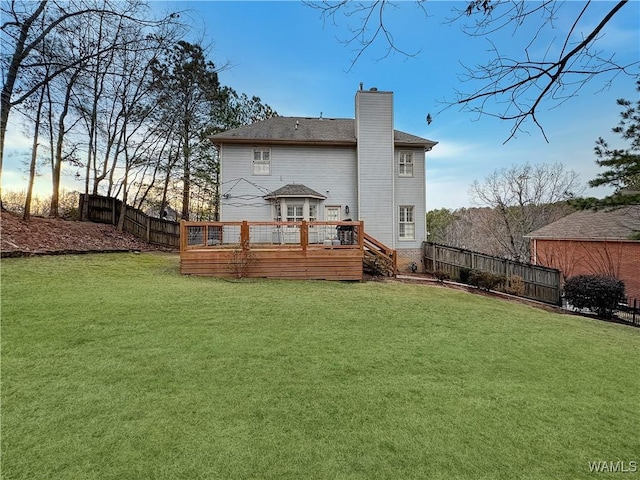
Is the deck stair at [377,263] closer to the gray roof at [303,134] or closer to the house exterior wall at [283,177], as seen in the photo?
the house exterior wall at [283,177]

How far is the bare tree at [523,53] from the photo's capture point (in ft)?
7.36

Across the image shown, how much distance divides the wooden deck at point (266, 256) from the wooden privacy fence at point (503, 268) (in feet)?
18.1

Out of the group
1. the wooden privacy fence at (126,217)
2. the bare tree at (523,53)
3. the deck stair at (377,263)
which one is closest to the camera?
the bare tree at (523,53)

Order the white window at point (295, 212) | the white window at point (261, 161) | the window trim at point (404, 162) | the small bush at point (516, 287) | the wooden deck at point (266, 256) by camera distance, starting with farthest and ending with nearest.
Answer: the window trim at point (404, 162) < the white window at point (261, 161) < the white window at point (295, 212) < the small bush at point (516, 287) < the wooden deck at point (266, 256)

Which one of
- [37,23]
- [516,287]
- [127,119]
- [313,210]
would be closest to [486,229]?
[516,287]

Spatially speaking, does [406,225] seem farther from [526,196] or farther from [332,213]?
[526,196]

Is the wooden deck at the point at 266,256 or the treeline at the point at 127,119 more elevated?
the treeline at the point at 127,119

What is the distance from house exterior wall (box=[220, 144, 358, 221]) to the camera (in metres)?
13.6

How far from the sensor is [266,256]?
8.98 metres

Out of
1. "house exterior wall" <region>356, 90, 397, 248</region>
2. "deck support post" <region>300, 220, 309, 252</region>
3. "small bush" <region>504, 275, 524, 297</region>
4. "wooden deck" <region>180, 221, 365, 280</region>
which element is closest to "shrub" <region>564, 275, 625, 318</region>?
"small bush" <region>504, 275, 524, 297</region>

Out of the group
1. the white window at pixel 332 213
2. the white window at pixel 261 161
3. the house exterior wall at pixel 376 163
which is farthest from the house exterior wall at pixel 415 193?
the white window at pixel 261 161

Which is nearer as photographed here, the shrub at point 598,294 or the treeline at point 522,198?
the shrub at point 598,294

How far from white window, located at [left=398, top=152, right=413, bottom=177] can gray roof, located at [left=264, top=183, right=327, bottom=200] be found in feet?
13.5

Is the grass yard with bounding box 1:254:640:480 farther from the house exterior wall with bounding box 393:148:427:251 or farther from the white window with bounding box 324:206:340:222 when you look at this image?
the house exterior wall with bounding box 393:148:427:251
